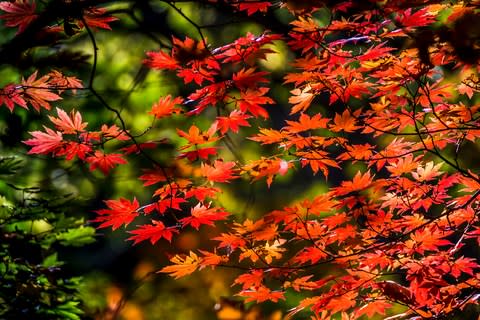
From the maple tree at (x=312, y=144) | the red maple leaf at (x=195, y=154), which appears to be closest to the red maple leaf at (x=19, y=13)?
the maple tree at (x=312, y=144)

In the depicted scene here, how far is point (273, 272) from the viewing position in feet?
7.22

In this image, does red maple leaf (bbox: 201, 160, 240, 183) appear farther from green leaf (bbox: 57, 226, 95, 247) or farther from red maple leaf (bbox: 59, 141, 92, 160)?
green leaf (bbox: 57, 226, 95, 247)

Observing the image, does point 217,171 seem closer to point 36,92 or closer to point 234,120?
point 234,120

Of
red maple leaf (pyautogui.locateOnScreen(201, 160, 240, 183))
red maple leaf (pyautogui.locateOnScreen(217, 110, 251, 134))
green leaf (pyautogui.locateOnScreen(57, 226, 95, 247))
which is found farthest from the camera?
green leaf (pyautogui.locateOnScreen(57, 226, 95, 247))

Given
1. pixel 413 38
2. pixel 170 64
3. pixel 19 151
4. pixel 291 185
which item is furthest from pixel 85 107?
pixel 413 38

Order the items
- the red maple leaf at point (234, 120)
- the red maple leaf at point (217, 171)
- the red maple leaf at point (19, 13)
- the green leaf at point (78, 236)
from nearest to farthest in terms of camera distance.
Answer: the red maple leaf at point (19, 13), the red maple leaf at point (217, 171), the red maple leaf at point (234, 120), the green leaf at point (78, 236)

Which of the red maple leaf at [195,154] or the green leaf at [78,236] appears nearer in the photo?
the red maple leaf at [195,154]

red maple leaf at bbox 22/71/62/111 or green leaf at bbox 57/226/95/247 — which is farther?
green leaf at bbox 57/226/95/247

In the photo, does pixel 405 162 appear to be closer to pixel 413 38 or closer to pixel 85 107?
pixel 413 38

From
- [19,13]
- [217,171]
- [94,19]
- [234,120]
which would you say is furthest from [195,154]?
[19,13]

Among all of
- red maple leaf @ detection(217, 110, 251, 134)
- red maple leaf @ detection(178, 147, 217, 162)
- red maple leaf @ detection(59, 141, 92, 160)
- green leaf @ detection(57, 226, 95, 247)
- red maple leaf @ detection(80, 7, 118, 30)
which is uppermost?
red maple leaf @ detection(80, 7, 118, 30)

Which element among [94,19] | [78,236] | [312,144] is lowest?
[78,236]

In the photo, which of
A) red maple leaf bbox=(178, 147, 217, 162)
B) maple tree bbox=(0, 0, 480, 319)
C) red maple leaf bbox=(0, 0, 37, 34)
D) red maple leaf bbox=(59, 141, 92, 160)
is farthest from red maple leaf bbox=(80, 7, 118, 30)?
red maple leaf bbox=(178, 147, 217, 162)

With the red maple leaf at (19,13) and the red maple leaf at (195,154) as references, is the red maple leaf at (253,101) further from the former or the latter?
the red maple leaf at (19,13)
